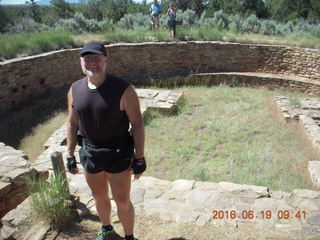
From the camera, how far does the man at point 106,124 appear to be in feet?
7.71

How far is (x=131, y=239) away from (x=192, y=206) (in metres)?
1.06

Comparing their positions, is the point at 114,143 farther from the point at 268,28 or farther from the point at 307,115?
the point at 268,28

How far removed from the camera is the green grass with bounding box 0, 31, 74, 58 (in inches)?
340

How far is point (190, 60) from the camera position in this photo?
10742 mm

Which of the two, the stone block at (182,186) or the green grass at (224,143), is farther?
the green grass at (224,143)

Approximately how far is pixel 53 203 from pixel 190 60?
8.52 meters

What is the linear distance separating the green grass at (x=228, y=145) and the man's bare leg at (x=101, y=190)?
2.51 metres

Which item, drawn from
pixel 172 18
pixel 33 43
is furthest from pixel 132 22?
pixel 33 43

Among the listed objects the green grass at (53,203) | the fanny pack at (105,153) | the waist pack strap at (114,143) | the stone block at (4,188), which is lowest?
the stone block at (4,188)

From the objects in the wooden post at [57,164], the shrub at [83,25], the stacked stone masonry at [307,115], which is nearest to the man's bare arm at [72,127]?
the wooden post at [57,164]

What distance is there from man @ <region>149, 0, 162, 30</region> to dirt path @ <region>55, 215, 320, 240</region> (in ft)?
32.7

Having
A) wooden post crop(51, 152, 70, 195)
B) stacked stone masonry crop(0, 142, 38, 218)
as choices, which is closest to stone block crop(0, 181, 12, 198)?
stacked stone masonry crop(0, 142, 38, 218)

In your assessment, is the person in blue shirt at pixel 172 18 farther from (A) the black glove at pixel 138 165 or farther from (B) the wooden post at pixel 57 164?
(A) the black glove at pixel 138 165

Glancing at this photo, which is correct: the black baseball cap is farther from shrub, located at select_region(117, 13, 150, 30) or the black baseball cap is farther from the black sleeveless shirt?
shrub, located at select_region(117, 13, 150, 30)
